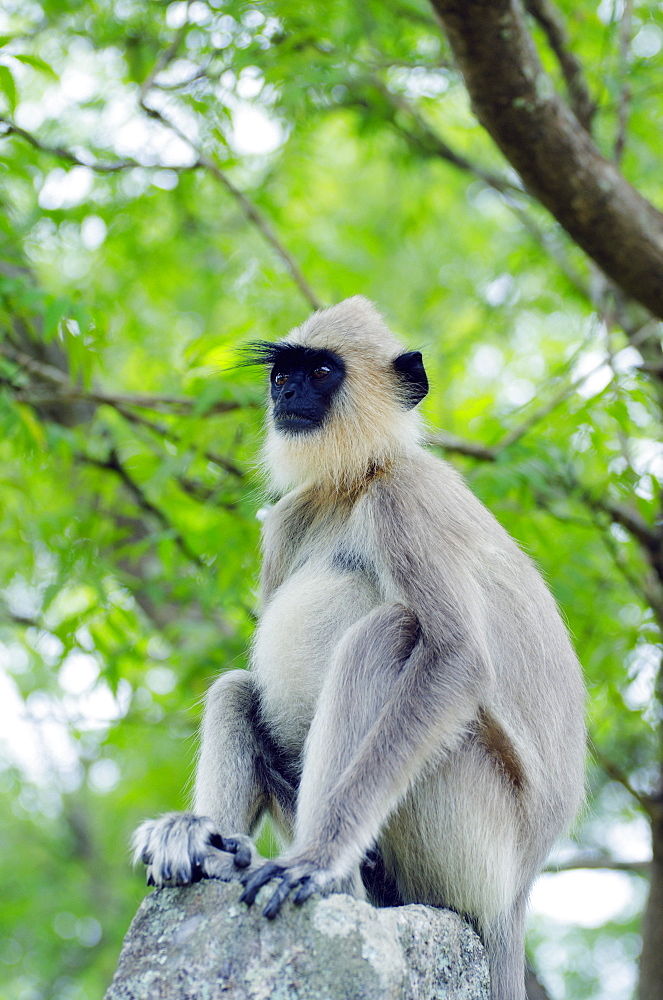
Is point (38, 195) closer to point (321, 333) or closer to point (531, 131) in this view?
point (321, 333)

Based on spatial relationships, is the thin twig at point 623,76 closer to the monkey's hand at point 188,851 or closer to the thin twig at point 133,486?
the thin twig at point 133,486

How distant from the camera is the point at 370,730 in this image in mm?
3324

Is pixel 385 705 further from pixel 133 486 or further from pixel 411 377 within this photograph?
pixel 133 486

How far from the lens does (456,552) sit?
3729 millimetres

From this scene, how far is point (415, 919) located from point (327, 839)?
371mm

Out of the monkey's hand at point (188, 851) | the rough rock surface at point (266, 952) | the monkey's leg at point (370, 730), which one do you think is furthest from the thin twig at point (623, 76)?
the rough rock surface at point (266, 952)

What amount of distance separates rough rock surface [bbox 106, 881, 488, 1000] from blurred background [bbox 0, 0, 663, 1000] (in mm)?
2024

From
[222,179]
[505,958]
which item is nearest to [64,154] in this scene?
[222,179]

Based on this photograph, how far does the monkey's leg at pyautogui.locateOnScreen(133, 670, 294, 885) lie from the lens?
119 inches

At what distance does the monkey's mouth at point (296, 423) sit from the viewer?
441 centimetres

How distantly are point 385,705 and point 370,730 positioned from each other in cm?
11

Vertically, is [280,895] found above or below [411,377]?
below

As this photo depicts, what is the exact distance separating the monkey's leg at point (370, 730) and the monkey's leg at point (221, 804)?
0.24 metres

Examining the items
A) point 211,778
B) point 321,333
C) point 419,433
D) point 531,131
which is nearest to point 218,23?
point 531,131
